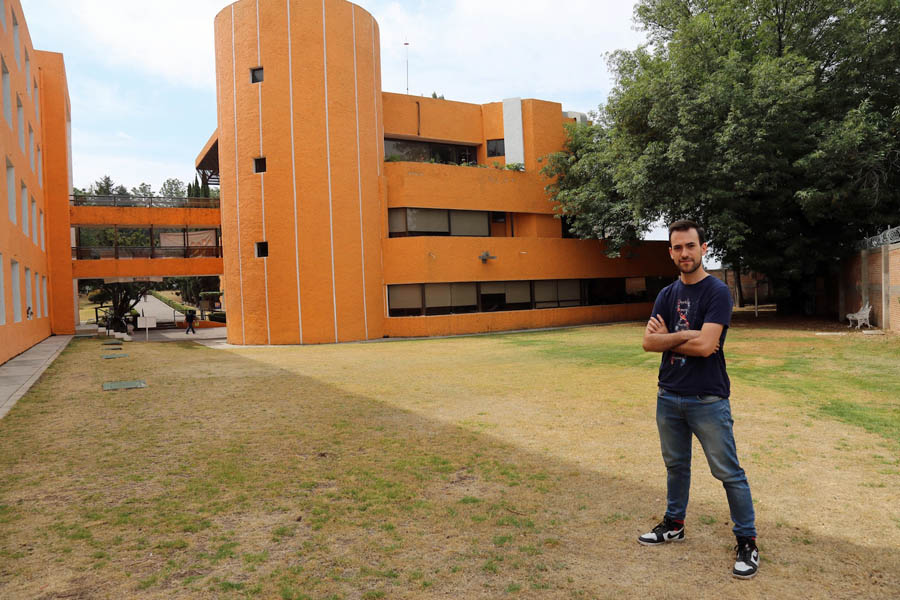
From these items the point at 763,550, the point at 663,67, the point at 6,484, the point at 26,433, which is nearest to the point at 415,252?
the point at 663,67

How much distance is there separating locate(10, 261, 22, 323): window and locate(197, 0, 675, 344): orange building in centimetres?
725

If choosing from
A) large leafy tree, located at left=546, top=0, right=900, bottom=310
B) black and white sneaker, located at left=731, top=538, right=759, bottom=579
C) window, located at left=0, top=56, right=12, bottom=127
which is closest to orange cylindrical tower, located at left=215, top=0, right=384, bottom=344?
window, located at left=0, top=56, right=12, bottom=127

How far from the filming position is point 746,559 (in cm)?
358

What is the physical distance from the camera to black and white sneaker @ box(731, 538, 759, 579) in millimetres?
3512

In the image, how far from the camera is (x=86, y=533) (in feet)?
14.2

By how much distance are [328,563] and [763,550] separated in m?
2.79

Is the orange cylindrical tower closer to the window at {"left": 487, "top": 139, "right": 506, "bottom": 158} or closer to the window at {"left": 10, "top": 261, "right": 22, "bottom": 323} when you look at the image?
the window at {"left": 487, "top": 139, "right": 506, "bottom": 158}

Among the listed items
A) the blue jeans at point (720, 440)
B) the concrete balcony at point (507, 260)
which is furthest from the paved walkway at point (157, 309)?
the blue jeans at point (720, 440)

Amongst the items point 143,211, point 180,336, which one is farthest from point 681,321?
point 143,211

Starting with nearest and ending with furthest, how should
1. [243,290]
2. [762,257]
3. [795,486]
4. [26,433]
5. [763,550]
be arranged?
[763,550] < [795,486] < [26,433] < [762,257] < [243,290]

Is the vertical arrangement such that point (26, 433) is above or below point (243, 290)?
below

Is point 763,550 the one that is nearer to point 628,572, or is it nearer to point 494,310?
point 628,572

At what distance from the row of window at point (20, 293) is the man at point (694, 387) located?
55.4ft

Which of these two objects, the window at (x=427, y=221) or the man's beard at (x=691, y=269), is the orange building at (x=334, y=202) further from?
the man's beard at (x=691, y=269)
